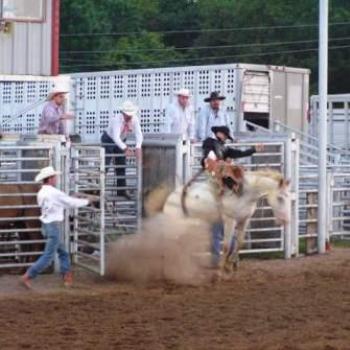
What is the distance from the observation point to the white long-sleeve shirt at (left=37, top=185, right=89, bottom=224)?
13790 millimetres

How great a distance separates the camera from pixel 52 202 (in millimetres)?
13875

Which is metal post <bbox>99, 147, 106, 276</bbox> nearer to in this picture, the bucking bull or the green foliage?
the bucking bull

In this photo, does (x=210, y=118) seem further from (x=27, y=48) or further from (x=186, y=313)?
(x=186, y=313)

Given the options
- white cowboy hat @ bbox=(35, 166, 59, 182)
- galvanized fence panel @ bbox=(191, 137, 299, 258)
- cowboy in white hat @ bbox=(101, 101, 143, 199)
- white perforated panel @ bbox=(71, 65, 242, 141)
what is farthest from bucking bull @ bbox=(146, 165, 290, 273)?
white perforated panel @ bbox=(71, 65, 242, 141)

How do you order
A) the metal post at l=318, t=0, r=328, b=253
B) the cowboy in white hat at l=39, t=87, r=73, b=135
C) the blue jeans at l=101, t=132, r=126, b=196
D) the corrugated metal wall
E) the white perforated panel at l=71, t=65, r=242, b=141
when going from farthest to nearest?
1. the white perforated panel at l=71, t=65, r=242, b=141
2. the corrugated metal wall
3. the metal post at l=318, t=0, r=328, b=253
4. the cowboy in white hat at l=39, t=87, r=73, b=135
5. the blue jeans at l=101, t=132, r=126, b=196

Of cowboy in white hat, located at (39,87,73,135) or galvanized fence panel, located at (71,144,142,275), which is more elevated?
cowboy in white hat, located at (39,87,73,135)

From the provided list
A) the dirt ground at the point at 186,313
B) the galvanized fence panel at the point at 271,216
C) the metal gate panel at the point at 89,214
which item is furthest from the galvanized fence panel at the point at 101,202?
the galvanized fence panel at the point at 271,216

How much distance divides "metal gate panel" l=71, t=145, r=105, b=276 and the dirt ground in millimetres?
237

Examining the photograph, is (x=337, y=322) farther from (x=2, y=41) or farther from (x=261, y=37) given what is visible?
(x=261, y=37)

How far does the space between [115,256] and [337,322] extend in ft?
13.8

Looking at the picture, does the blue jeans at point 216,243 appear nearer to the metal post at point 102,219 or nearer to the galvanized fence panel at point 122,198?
the galvanized fence panel at point 122,198

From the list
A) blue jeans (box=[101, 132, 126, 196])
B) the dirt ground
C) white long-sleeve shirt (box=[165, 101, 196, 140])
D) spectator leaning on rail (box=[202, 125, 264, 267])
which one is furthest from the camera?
white long-sleeve shirt (box=[165, 101, 196, 140])

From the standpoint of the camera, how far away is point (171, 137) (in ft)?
53.7

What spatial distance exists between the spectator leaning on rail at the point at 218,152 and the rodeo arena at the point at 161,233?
20 mm
